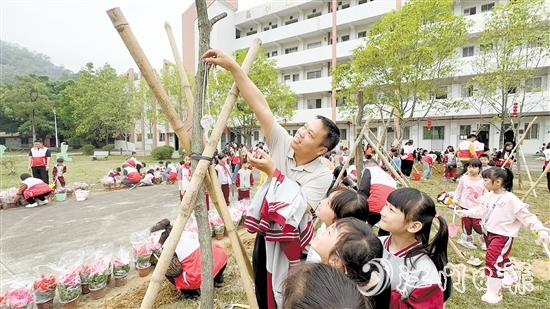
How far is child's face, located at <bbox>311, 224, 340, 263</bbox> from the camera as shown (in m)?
1.58

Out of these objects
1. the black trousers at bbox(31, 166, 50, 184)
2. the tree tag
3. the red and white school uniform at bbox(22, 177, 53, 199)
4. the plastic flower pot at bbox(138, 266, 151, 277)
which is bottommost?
the plastic flower pot at bbox(138, 266, 151, 277)

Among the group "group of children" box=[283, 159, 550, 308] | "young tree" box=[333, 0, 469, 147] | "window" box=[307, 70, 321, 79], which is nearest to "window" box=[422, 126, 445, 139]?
"young tree" box=[333, 0, 469, 147]

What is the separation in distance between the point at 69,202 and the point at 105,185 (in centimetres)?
212

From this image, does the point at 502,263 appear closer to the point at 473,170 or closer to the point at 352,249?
the point at 473,170

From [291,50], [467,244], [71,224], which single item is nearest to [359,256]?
[467,244]

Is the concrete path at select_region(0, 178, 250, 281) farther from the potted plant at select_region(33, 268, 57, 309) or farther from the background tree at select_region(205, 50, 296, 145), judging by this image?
the background tree at select_region(205, 50, 296, 145)

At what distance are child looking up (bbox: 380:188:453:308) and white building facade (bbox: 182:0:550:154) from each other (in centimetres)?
2048

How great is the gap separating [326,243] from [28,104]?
137 feet

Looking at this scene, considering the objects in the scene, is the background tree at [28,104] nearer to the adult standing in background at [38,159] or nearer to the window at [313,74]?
the adult standing in background at [38,159]

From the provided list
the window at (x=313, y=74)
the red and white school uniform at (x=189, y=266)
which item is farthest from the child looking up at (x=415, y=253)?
the window at (x=313, y=74)

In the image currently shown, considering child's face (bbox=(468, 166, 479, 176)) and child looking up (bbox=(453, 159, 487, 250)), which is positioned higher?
child's face (bbox=(468, 166, 479, 176))

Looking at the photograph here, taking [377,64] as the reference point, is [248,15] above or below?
above

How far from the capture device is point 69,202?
938 cm

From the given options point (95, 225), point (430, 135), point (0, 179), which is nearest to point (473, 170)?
point (95, 225)
